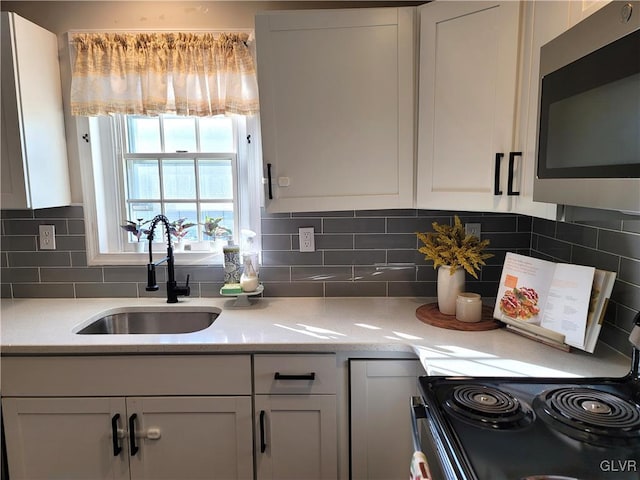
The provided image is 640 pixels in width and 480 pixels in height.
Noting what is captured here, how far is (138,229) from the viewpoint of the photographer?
2098 mm

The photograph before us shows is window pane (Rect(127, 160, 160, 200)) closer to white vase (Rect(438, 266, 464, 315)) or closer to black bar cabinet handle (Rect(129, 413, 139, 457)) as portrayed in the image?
black bar cabinet handle (Rect(129, 413, 139, 457))

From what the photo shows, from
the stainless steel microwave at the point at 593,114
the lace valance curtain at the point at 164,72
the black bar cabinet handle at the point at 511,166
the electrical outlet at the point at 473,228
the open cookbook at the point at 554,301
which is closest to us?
the stainless steel microwave at the point at 593,114

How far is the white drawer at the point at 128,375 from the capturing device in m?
1.58

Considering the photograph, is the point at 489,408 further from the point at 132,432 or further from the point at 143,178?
the point at 143,178

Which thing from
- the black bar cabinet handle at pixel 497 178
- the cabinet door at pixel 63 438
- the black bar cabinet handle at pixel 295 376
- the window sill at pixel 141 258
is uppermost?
the black bar cabinet handle at pixel 497 178

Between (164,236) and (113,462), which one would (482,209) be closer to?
(164,236)

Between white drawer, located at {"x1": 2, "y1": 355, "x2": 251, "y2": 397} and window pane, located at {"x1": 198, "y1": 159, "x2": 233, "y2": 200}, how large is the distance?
0.87 m

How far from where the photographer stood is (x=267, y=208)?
1.78 m

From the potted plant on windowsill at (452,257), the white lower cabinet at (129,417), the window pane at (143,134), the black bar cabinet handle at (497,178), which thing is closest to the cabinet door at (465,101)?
the black bar cabinet handle at (497,178)

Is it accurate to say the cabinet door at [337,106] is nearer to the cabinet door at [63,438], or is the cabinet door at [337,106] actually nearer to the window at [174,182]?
the window at [174,182]

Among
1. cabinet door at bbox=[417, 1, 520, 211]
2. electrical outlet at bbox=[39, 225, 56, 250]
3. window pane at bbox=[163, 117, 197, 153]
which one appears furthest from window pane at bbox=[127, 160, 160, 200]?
cabinet door at bbox=[417, 1, 520, 211]

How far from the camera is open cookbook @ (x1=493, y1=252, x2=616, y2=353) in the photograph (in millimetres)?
1328

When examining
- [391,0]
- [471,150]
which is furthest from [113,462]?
[391,0]

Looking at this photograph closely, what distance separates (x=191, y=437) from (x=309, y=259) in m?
0.91
